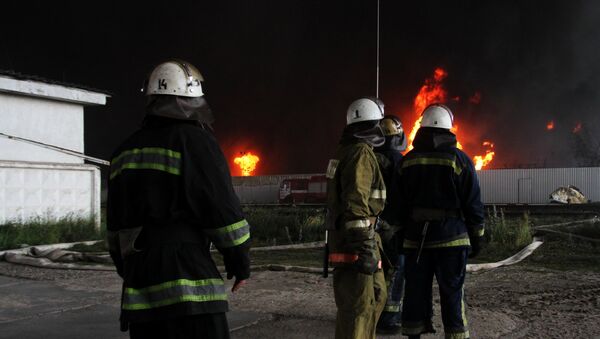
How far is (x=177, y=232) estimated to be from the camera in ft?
8.62

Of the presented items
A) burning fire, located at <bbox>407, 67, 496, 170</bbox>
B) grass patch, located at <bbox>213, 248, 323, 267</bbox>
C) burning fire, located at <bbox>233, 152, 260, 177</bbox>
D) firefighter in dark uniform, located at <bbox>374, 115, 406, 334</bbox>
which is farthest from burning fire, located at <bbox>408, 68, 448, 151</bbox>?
firefighter in dark uniform, located at <bbox>374, 115, 406, 334</bbox>

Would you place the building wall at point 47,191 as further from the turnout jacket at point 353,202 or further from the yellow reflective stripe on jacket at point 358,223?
the yellow reflective stripe on jacket at point 358,223

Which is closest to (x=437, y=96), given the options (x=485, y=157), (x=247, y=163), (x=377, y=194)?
(x=485, y=157)

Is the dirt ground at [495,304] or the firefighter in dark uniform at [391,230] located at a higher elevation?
the firefighter in dark uniform at [391,230]

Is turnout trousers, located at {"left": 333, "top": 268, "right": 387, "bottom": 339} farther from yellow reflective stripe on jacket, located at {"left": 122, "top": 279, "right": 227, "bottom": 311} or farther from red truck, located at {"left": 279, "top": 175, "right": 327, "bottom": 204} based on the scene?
red truck, located at {"left": 279, "top": 175, "right": 327, "bottom": 204}

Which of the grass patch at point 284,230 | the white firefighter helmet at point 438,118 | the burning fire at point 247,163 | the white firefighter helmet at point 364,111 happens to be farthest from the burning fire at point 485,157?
the white firefighter helmet at point 364,111

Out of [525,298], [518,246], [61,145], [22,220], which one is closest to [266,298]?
[525,298]

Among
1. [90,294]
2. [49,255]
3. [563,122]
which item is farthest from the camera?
[563,122]

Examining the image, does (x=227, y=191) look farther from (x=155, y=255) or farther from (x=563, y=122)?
(x=563, y=122)

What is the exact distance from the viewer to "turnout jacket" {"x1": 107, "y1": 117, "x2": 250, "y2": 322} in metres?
2.58

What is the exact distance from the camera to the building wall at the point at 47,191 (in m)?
13.1

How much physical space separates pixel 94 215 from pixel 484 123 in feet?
151

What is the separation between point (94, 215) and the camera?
15.1 metres

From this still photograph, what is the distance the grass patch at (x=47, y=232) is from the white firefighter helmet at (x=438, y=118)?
972cm
